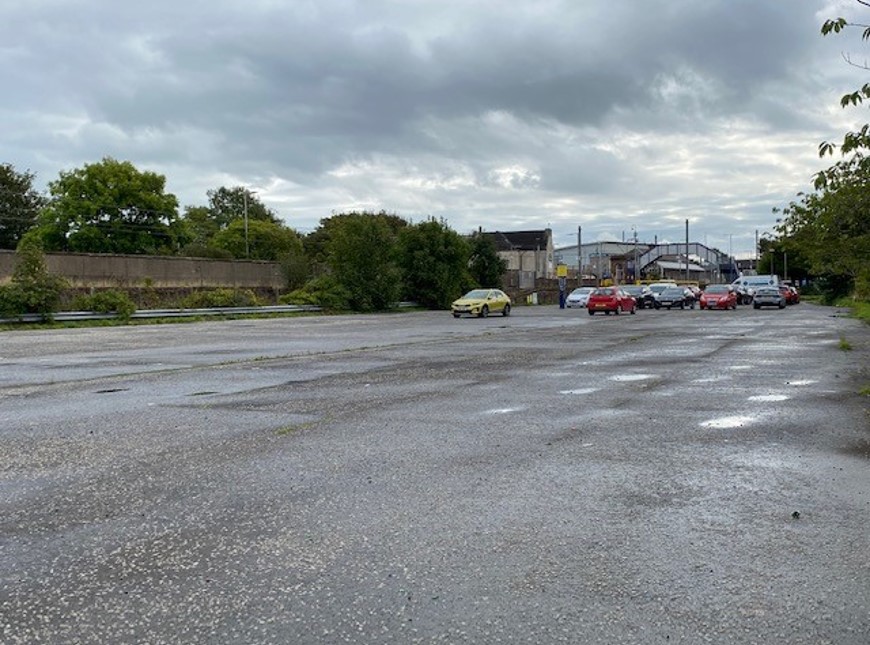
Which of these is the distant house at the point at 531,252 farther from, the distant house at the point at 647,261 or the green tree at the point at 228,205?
the green tree at the point at 228,205

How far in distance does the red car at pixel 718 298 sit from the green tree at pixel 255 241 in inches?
2193

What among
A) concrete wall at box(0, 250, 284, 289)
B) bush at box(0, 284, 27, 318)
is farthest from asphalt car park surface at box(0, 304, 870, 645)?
concrete wall at box(0, 250, 284, 289)

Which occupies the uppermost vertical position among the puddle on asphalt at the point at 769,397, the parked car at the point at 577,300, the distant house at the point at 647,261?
the distant house at the point at 647,261

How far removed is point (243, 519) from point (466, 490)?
1701 millimetres

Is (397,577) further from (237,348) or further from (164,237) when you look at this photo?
(164,237)

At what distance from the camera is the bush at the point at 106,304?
38.1m

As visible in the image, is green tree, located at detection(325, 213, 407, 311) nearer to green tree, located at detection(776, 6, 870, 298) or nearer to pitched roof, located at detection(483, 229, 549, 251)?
green tree, located at detection(776, 6, 870, 298)

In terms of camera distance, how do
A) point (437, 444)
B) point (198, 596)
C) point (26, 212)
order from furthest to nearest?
point (26, 212) → point (437, 444) → point (198, 596)

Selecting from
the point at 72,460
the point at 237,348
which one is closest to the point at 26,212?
the point at 237,348

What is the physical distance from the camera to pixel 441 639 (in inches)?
144

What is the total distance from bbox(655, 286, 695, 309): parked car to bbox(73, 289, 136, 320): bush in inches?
1383

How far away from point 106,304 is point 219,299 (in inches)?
311

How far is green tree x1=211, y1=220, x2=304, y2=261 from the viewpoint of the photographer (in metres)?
97.8

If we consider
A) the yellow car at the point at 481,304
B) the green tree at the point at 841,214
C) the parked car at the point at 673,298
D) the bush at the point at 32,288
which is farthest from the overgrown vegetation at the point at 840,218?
the bush at the point at 32,288
